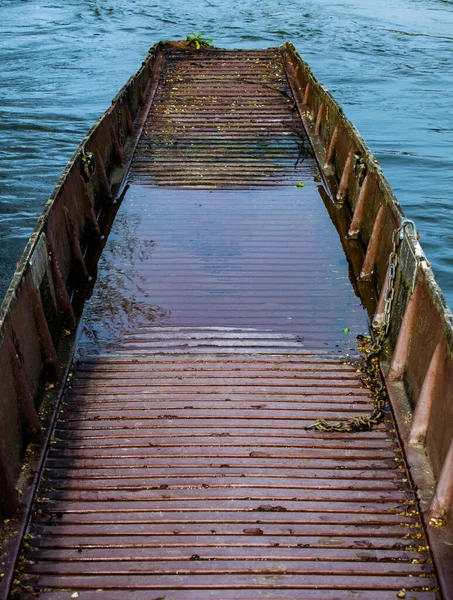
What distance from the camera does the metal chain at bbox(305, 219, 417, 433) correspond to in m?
5.44

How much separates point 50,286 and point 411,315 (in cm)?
322

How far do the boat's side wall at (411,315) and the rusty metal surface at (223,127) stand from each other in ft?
5.50

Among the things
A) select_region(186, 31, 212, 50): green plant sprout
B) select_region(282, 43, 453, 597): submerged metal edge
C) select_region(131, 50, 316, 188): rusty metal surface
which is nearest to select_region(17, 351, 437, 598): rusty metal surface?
select_region(282, 43, 453, 597): submerged metal edge

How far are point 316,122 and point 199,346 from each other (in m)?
6.82

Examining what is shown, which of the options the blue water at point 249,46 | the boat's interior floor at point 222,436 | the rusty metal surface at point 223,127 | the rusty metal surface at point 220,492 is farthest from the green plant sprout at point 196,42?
the rusty metal surface at point 220,492

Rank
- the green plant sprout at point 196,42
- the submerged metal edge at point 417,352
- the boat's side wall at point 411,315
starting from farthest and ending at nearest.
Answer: the green plant sprout at point 196,42, the boat's side wall at point 411,315, the submerged metal edge at point 417,352

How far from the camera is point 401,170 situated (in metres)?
15.9

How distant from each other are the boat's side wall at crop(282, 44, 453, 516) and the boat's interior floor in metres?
0.32

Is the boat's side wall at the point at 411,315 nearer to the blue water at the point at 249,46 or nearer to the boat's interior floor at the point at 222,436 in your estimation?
the boat's interior floor at the point at 222,436

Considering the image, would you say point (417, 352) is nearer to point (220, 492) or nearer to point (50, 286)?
point (220, 492)

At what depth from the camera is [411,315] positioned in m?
5.67

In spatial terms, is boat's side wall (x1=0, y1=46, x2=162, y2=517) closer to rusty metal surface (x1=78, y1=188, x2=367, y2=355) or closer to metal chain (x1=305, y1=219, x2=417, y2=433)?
rusty metal surface (x1=78, y1=188, x2=367, y2=355)

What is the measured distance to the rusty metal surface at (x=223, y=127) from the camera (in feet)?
35.1

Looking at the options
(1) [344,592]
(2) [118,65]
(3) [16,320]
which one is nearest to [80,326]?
(3) [16,320]
